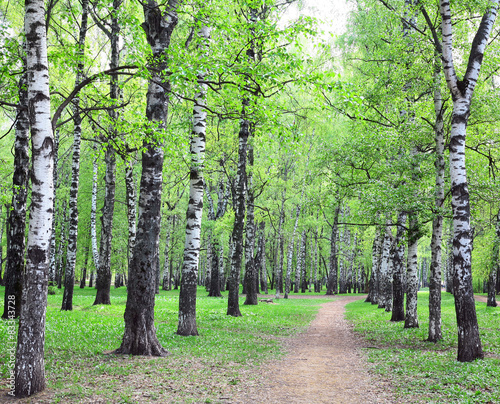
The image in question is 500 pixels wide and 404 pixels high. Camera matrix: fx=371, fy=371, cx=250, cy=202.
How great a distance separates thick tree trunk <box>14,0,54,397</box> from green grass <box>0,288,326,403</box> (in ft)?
1.56

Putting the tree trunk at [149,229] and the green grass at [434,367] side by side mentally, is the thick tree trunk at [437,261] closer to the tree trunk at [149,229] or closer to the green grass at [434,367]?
the green grass at [434,367]

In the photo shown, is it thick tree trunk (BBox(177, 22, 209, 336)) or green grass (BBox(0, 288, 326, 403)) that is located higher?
thick tree trunk (BBox(177, 22, 209, 336))

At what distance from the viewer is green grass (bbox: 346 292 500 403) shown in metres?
6.39

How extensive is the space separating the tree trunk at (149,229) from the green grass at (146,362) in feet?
1.90

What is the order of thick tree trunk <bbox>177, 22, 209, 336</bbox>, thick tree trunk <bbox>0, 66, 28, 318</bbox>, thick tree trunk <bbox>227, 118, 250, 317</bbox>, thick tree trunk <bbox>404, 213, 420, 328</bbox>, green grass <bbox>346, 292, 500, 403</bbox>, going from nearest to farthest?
green grass <bbox>346, 292, 500, 403</bbox>
thick tree trunk <bbox>0, 66, 28, 318</bbox>
thick tree trunk <bbox>177, 22, 209, 336</bbox>
thick tree trunk <bbox>404, 213, 420, 328</bbox>
thick tree trunk <bbox>227, 118, 250, 317</bbox>

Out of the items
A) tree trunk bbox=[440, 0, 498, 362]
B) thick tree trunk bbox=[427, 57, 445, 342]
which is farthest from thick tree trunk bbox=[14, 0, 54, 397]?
thick tree trunk bbox=[427, 57, 445, 342]

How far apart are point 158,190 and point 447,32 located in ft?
26.8

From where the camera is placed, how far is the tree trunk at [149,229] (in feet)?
27.7

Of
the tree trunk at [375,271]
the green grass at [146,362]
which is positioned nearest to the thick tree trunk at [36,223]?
the green grass at [146,362]

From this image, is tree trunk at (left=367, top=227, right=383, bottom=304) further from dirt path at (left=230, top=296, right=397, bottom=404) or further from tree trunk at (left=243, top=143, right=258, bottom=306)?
dirt path at (left=230, top=296, right=397, bottom=404)

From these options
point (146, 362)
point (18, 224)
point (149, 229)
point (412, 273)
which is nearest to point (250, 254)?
point (412, 273)

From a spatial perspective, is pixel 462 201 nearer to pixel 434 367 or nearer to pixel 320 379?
pixel 434 367

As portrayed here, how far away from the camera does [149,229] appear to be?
8641mm

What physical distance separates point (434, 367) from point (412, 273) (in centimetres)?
559
